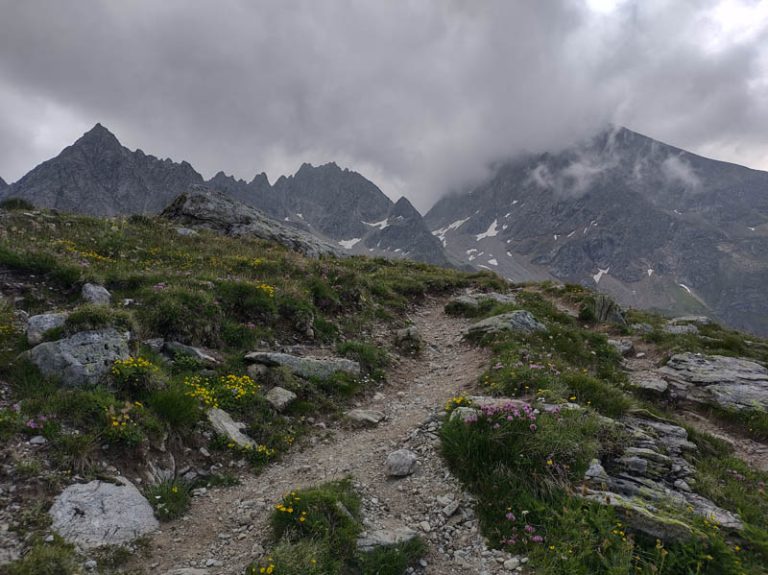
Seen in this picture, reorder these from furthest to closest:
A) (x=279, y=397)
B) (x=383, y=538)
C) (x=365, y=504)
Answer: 1. (x=279, y=397)
2. (x=365, y=504)
3. (x=383, y=538)

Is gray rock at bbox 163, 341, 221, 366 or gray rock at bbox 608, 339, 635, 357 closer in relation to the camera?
gray rock at bbox 163, 341, 221, 366

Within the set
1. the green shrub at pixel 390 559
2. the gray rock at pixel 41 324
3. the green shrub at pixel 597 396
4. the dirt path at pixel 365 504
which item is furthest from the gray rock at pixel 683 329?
the gray rock at pixel 41 324

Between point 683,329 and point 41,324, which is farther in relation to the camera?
point 683,329

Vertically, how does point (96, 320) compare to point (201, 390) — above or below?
above

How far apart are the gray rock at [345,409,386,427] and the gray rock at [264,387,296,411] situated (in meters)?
1.42

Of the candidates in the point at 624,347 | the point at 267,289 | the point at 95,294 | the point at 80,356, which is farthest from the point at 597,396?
the point at 95,294

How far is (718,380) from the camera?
12.4 m

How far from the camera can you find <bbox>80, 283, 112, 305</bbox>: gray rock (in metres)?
10.6

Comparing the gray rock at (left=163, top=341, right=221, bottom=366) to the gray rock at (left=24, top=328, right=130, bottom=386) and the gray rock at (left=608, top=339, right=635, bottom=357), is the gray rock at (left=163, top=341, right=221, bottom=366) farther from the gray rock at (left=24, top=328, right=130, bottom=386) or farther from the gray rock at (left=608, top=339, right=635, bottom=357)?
the gray rock at (left=608, top=339, right=635, bottom=357)

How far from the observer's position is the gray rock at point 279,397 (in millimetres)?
9203

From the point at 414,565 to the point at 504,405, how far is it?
3118 millimetres

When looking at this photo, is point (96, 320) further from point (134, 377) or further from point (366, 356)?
point (366, 356)

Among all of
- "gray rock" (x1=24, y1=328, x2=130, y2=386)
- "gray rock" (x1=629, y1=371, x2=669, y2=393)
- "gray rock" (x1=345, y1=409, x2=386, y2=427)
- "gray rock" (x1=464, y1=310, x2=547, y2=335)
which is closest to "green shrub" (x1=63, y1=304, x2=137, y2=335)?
"gray rock" (x1=24, y1=328, x2=130, y2=386)

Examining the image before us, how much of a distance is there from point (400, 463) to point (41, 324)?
783 centimetres
